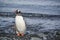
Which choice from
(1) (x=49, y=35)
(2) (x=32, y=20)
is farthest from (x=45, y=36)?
(2) (x=32, y=20)

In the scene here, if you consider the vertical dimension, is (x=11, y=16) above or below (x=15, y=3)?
below

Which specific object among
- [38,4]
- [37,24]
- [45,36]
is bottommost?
[45,36]

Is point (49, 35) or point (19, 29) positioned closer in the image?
point (19, 29)

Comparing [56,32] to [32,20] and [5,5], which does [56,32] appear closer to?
[32,20]

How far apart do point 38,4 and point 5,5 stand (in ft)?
1.87

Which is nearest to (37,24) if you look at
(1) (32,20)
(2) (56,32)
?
(1) (32,20)

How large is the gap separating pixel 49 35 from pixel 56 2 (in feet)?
1.92

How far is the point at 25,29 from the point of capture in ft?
10.0

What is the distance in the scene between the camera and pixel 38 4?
128 inches

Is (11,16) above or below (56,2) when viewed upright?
below

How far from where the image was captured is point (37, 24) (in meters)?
3.20

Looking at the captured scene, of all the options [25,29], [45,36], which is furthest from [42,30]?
[25,29]

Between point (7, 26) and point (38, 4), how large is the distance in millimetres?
655

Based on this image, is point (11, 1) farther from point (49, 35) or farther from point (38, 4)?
point (49, 35)
